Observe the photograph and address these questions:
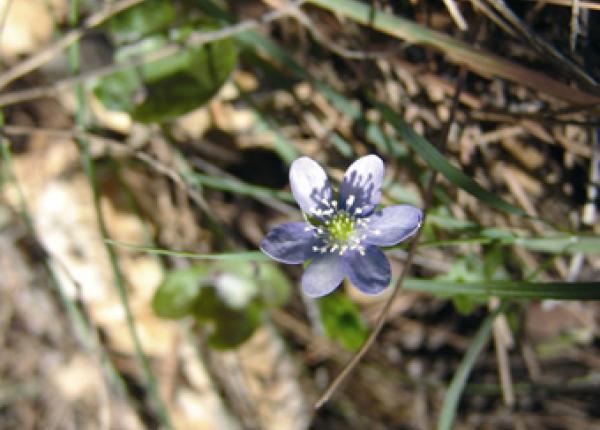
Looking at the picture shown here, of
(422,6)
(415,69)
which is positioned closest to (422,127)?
(415,69)

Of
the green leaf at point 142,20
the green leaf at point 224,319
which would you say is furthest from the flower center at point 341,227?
the green leaf at point 142,20

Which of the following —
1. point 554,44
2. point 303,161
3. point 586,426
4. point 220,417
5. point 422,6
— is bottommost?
point 586,426

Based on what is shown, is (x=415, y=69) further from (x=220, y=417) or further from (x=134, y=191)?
(x=220, y=417)

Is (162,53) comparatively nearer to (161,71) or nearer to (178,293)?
(161,71)

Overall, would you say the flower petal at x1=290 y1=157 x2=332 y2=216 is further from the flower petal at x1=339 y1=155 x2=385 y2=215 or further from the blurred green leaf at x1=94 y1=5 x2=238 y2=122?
the blurred green leaf at x1=94 y1=5 x2=238 y2=122

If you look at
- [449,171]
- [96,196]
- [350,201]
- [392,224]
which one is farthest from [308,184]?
[96,196]

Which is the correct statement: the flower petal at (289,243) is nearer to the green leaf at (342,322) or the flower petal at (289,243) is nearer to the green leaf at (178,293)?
the green leaf at (342,322)

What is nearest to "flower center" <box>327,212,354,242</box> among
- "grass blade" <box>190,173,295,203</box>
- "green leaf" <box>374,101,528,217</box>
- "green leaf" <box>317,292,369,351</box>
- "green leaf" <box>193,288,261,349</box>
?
"grass blade" <box>190,173,295,203</box>
